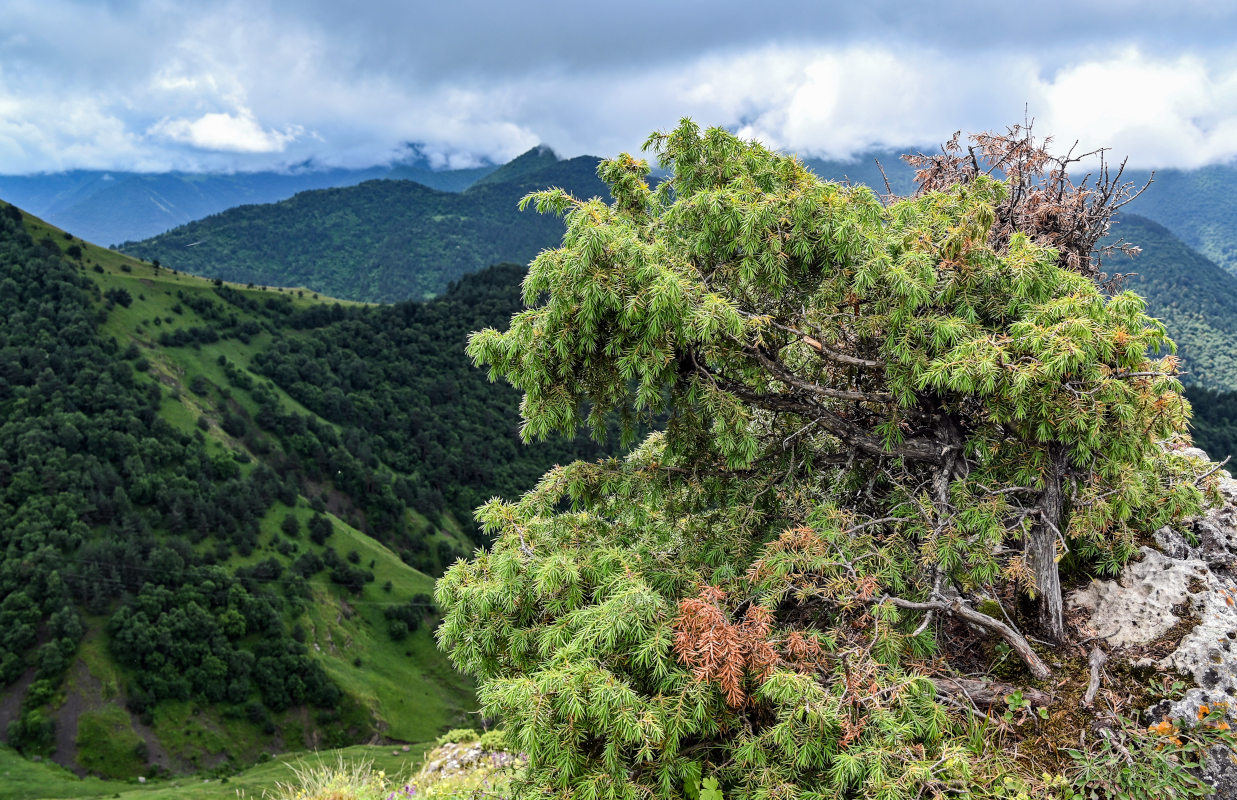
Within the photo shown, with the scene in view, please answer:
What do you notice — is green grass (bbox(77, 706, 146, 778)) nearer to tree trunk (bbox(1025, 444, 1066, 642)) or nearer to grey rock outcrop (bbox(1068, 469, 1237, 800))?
tree trunk (bbox(1025, 444, 1066, 642))

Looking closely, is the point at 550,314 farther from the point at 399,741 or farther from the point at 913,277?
the point at 399,741

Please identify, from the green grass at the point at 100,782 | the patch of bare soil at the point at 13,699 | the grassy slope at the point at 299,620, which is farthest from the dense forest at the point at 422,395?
the patch of bare soil at the point at 13,699

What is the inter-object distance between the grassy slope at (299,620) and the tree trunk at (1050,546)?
5972cm

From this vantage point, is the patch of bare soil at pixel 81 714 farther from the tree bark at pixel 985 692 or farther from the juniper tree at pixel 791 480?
the tree bark at pixel 985 692

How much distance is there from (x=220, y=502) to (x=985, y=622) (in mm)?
97994

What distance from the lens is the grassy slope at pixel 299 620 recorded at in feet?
223

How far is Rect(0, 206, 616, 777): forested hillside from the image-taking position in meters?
68.1

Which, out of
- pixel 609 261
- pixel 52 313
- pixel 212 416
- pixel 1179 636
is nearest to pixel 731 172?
pixel 609 261

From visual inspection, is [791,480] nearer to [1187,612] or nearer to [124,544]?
[1187,612]

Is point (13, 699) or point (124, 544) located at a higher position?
point (124, 544)

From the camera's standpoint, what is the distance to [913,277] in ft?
20.6

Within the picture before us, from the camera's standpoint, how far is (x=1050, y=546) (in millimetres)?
6898

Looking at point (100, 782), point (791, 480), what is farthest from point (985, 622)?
point (100, 782)

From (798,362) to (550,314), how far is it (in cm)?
381
